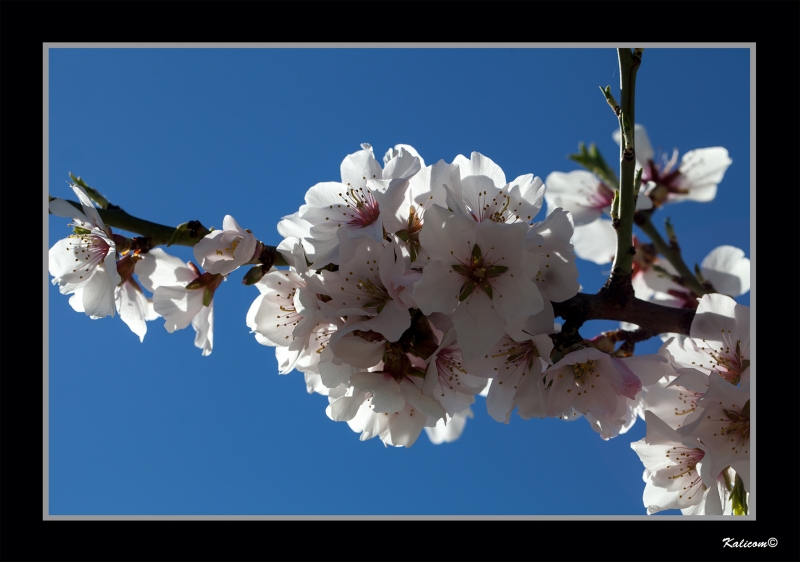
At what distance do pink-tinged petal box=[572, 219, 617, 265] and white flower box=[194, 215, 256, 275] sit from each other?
2.06 metres

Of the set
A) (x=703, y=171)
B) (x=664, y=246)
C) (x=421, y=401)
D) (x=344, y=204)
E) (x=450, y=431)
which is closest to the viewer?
(x=421, y=401)

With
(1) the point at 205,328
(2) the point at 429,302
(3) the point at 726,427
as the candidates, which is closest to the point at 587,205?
(3) the point at 726,427

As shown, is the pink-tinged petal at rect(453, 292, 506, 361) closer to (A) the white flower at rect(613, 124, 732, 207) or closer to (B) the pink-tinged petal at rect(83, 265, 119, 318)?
(B) the pink-tinged petal at rect(83, 265, 119, 318)

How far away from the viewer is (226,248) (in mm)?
1676

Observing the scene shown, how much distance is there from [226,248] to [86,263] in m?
0.49

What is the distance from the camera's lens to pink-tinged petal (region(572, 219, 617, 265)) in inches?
127

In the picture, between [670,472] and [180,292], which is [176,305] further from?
[670,472]

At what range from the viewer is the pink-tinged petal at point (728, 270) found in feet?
9.49

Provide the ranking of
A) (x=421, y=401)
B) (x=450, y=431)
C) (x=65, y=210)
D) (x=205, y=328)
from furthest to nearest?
1. (x=450, y=431)
2. (x=205, y=328)
3. (x=65, y=210)
4. (x=421, y=401)

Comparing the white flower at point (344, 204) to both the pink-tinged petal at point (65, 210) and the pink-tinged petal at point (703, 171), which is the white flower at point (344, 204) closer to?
the pink-tinged petal at point (65, 210)

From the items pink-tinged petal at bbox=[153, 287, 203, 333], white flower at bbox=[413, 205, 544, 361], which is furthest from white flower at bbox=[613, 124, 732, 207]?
pink-tinged petal at bbox=[153, 287, 203, 333]

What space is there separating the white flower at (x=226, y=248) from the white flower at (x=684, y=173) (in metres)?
2.27

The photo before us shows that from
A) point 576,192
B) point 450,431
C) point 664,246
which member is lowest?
point 450,431
